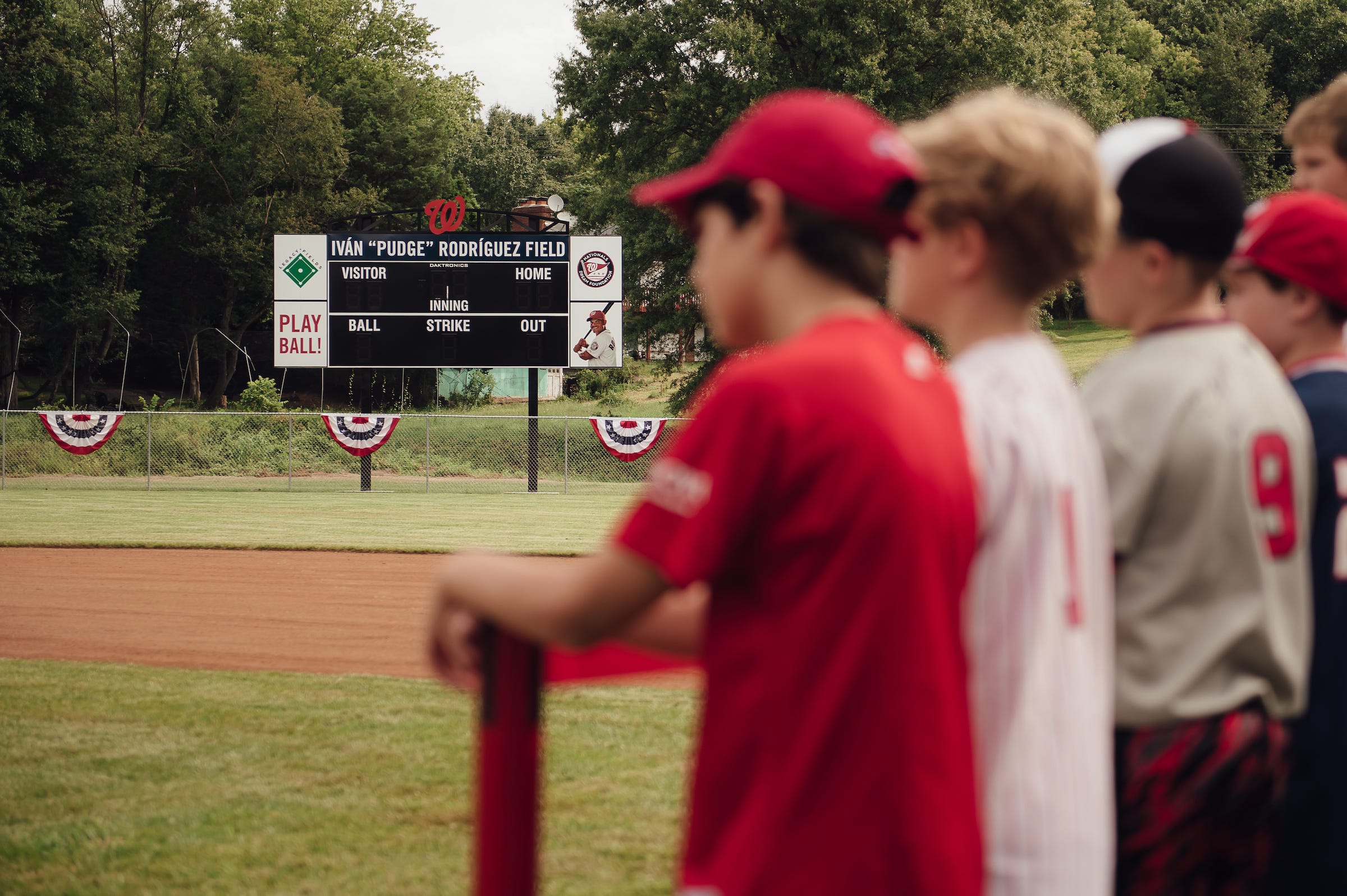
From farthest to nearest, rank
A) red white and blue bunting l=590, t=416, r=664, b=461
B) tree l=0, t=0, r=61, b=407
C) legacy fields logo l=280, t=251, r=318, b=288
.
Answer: tree l=0, t=0, r=61, b=407 < red white and blue bunting l=590, t=416, r=664, b=461 < legacy fields logo l=280, t=251, r=318, b=288

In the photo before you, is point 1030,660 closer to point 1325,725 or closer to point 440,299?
point 1325,725

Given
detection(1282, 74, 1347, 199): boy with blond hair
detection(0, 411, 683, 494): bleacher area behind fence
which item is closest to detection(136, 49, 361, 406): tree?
detection(0, 411, 683, 494): bleacher area behind fence

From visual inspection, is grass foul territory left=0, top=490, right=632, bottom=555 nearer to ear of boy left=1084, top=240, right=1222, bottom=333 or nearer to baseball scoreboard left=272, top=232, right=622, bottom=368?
baseball scoreboard left=272, top=232, right=622, bottom=368

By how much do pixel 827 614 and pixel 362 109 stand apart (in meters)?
60.9

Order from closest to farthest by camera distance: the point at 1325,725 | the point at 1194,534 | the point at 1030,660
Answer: the point at 1030,660 → the point at 1194,534 → the point at 1325,725

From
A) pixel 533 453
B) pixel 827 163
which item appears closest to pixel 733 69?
pixel 533 453

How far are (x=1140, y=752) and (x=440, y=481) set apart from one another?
1103 inches

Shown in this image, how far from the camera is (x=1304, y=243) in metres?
2.42

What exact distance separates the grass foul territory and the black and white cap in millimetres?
12811

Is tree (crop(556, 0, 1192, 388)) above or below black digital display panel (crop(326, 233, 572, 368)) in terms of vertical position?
above

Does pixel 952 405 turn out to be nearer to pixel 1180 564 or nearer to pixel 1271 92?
pixel 1180 564

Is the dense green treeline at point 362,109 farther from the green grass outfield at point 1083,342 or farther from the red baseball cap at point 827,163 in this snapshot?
the red baseball cap at point 827,163

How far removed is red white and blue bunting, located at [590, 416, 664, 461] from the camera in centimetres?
2730

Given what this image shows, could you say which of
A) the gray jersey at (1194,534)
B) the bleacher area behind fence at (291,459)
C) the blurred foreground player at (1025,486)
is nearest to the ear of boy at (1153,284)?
the gray jersey at (1194,534)
